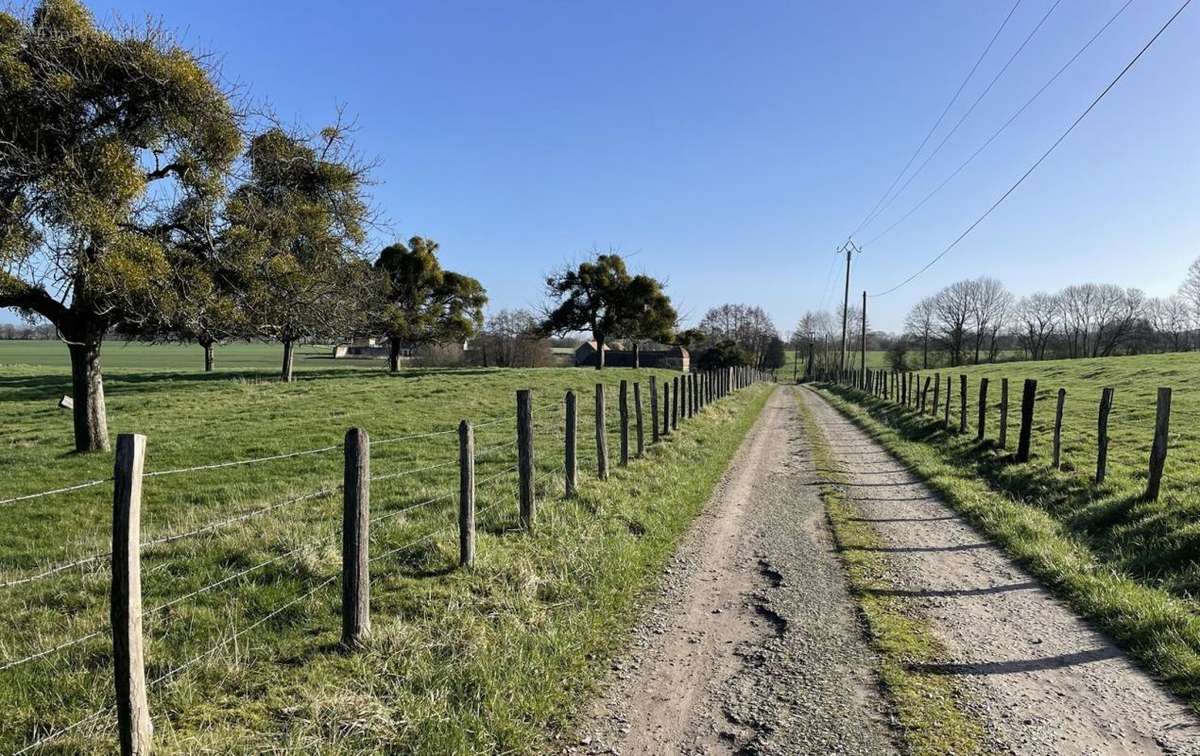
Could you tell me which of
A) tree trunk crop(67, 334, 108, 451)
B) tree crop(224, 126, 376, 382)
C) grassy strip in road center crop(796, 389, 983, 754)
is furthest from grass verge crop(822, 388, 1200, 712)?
tree trunk crop(67, 334, 108, 451)

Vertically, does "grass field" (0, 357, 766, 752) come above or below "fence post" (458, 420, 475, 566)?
below

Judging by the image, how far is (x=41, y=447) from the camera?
47.9 ft

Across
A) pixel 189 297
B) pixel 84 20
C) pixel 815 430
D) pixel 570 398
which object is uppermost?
pixel 84 20

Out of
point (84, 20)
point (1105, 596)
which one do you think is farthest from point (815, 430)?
point (84, 20)

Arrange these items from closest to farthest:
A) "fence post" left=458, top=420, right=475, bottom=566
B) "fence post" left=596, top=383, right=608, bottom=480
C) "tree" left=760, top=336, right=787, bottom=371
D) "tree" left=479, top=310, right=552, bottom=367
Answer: "fence post" left=458, top=420, right=475, bottom=566 → "fence post" left=596, top=383, right=608, bottom=480 → "tree" left=479, top=310, right=552, bottom=367 → "tree" left=760, top=336, right=787, bottom=371

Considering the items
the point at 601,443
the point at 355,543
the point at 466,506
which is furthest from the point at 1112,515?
the point at 355,543

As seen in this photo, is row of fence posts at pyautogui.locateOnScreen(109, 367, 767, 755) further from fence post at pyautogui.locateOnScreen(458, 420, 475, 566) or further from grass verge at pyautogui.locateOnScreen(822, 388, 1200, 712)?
grass verge at pyautogui.locateOnScreen(822, 388, 1200, 712)

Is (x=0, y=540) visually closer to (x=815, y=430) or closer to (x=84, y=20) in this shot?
(x=84, y=20)

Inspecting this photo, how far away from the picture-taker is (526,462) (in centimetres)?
734

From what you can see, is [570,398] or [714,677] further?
Answer: [570,398]

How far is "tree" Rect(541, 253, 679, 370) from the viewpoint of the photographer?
4894cm

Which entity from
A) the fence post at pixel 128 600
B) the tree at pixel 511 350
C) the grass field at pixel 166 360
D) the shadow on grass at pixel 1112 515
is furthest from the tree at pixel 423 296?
the fence post at pixel 128 600

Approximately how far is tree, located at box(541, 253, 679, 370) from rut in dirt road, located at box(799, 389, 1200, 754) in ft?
137

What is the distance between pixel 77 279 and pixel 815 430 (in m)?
17.4
